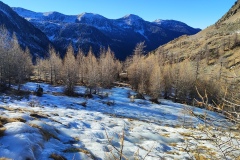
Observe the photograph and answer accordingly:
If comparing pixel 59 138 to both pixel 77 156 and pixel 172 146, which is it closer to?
pixel 77 156

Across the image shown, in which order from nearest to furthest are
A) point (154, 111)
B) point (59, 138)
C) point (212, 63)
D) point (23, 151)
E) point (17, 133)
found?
1. point (23, 151)
2. point (17, 133)
3. point (59, 138)
4. point (154, 111)
5. point (212, 63)

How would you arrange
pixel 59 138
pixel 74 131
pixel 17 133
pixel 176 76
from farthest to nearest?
pixel 176 76 < pixel 74 131 < pixel 59 138 < pixel 17 133

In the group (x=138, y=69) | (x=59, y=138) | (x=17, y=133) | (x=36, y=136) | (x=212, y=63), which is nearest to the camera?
(x=17, y=133)

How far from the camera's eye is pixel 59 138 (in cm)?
1284

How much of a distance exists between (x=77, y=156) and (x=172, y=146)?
7.78 metres

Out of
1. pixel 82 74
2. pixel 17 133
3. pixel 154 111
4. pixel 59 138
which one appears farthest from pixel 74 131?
pixel 82 74

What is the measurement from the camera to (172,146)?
15812mm

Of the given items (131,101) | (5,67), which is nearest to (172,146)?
(131,101)

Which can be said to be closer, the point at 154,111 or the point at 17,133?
the point at 17,133

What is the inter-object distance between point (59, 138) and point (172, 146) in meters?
7.68

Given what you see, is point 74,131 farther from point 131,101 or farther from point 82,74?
point 82,74

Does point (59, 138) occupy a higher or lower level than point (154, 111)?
higher

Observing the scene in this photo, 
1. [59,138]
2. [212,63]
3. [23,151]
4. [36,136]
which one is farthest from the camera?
[212,63]

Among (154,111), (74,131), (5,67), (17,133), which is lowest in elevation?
(154,111)
